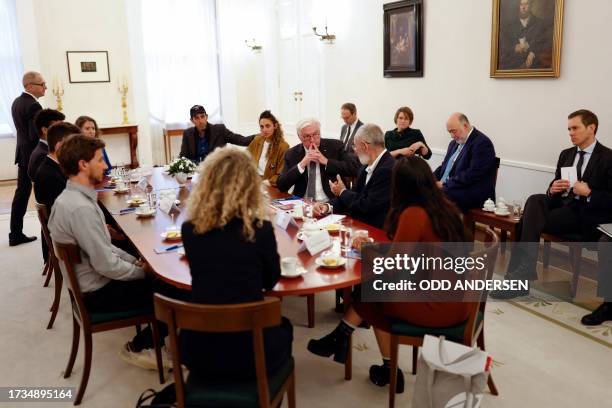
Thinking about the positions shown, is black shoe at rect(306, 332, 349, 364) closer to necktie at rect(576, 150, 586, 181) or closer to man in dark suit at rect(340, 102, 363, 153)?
necktie at rect(576, 150, 586, 181)

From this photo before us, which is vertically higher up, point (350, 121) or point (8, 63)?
point (8, 63)

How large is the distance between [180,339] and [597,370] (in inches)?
91.4

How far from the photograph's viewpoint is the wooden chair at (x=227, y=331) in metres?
1.89

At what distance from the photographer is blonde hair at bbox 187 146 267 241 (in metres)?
2.08

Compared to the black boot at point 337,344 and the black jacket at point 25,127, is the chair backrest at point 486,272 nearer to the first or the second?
the black boot at point 337,344

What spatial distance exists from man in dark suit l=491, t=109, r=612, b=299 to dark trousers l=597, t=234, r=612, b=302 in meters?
0.17

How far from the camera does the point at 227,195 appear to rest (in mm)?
2107

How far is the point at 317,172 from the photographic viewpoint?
439 centimetres

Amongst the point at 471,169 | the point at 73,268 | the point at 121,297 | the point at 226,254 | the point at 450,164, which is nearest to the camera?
the point at 226,254

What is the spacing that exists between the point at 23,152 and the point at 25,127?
0.27 m

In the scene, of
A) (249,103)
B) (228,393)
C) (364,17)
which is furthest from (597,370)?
(249,103)

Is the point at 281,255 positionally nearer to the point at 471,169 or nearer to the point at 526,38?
the point at 471,169

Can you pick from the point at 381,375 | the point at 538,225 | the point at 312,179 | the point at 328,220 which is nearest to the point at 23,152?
the point at 312,179

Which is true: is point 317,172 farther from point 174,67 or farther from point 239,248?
point 174,67
